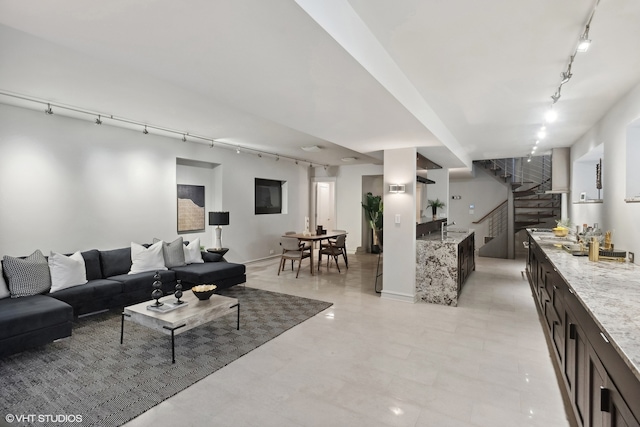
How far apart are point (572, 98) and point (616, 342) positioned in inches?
122

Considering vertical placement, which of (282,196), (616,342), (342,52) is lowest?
(616,342)

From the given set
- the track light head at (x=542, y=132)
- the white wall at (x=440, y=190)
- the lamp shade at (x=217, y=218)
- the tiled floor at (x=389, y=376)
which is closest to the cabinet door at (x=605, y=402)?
the tiled floor at (x=389, y=376)

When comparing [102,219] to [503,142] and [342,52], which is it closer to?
[342,52]

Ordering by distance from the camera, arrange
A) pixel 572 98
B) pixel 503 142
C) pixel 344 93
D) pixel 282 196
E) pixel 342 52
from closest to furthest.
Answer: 1. pixel 342 52
2. pixel 344 93
3. pixel 572 98
4. pixel 503 142
5. pixel 282 196

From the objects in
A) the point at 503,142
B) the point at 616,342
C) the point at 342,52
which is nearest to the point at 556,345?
the point at 616,342

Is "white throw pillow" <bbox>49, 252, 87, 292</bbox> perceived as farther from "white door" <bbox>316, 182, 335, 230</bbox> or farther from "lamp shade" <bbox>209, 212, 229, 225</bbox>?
"white door" <bbox>316, 182, 335, 230</bbox>

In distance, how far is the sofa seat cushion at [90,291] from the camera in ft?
12.5

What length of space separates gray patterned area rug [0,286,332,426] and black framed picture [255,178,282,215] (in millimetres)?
4204

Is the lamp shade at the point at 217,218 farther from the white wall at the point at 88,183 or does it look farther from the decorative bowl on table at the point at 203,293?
the decorative bowl on table at the point at 203,293

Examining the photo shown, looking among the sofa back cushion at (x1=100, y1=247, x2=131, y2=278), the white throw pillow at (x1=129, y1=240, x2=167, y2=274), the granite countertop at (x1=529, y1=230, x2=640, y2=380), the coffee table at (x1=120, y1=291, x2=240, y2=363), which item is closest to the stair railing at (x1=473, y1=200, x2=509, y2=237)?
the granite countertop at (x1=529, y1=230, x2=640, y2=380)

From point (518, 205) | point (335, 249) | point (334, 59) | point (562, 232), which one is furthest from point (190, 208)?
point (518, 205)

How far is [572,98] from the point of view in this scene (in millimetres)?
3432

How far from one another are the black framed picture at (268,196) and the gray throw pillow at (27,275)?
4.56 m

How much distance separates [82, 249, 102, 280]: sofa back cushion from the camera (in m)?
4.44
